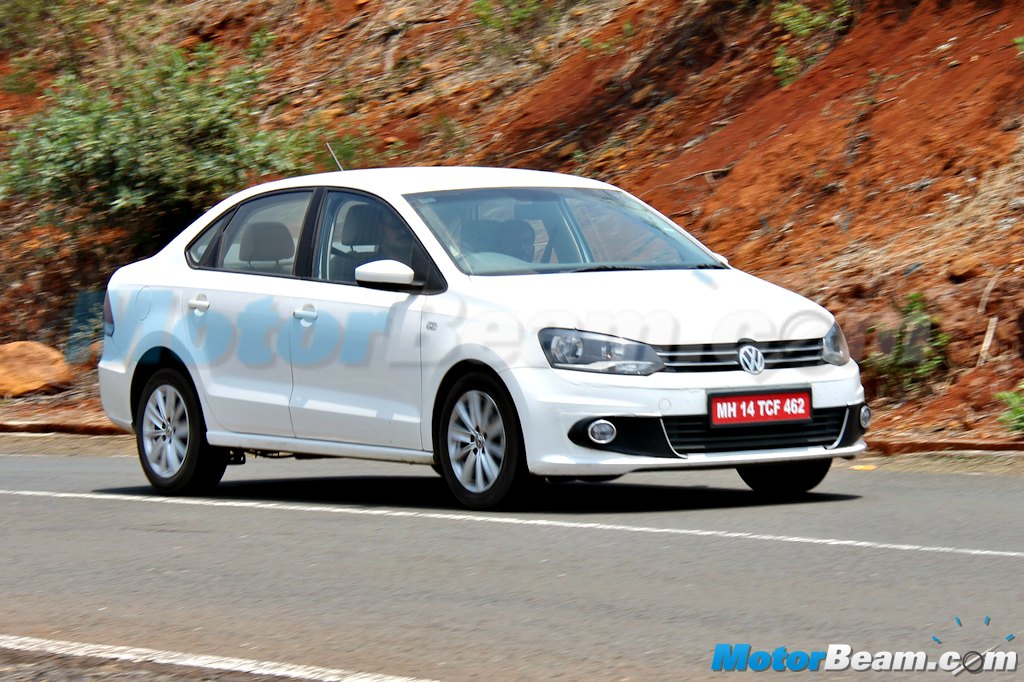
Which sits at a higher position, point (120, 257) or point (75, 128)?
point (75, 128)

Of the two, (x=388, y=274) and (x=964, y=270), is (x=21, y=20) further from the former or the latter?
(x=388, y=274)

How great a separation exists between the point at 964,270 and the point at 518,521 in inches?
280

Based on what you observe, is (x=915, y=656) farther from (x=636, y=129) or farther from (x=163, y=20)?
(x=163, y=20)

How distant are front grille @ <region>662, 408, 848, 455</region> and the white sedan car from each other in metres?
0.01

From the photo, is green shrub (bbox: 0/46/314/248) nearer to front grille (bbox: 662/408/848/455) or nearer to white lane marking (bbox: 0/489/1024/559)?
white lane marking (bbox: 0/489/1024/559)

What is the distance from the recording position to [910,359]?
13.9 m

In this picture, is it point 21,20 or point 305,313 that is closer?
point 305,313

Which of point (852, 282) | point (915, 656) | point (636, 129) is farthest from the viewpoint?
point (636, 129)

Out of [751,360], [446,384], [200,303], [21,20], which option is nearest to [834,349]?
[751,360]

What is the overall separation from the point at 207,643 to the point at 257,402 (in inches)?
171

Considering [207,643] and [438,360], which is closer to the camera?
[207,643]

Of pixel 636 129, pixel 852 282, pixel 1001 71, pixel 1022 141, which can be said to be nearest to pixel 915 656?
pixel 852 282

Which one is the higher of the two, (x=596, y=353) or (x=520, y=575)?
(x=596, y=353)

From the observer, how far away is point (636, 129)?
21.6 meters
